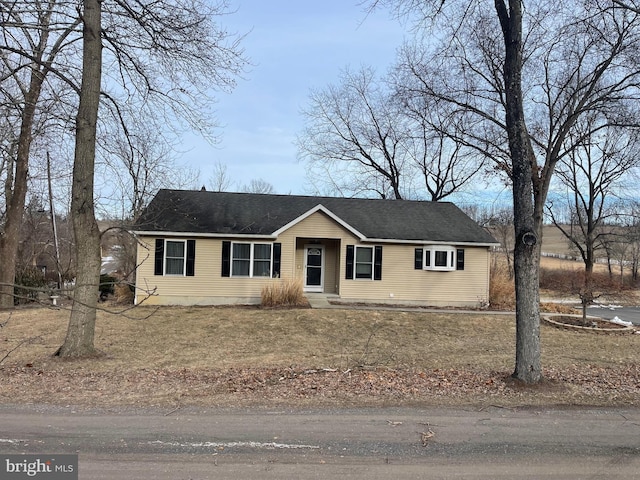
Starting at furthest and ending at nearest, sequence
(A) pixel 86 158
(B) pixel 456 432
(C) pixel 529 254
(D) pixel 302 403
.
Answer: (A) pixel 86 158, (C) pixel 529 254, (D) pixel 302 403, (B) pixel 456 432

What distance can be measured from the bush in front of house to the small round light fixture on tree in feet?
38.5

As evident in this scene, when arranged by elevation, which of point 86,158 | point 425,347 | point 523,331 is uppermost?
point 86,158

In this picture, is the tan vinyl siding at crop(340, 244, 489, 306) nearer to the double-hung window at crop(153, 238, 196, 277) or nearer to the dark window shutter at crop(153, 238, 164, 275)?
the double-hung window at crop(153, 238, 196, 277)

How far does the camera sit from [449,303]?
66.3 ft

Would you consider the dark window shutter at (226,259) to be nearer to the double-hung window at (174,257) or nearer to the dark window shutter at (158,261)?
the double-hung window at (174,257)

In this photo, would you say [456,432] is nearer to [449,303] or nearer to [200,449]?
[200,449]

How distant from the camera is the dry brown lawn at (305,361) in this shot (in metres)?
6.28

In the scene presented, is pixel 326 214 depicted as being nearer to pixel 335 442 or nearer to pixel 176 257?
pixel 176 257

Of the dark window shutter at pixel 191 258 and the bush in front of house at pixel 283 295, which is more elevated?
the dark window shutter at pixel 191 258

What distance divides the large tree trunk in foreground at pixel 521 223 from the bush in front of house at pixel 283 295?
11458mm

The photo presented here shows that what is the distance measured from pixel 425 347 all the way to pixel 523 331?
5.28 metres

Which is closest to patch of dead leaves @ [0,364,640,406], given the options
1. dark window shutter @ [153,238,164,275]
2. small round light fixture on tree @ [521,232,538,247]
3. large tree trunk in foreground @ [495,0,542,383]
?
large tree trunk in foreground @ [495,0,542,383]

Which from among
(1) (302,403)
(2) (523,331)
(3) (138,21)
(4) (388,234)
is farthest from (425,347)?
(3) (138,21)

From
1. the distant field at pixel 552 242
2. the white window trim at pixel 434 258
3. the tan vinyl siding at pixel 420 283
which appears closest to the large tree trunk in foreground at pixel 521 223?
the tan vinyl siding at pixel 420 283
